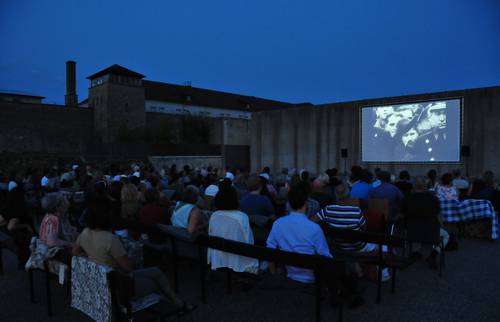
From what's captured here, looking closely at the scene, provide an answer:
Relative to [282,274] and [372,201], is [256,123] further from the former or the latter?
[282,274]

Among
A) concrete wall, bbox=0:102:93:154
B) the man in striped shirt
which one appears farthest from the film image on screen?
concrete wall, bbox=0:102:93:154

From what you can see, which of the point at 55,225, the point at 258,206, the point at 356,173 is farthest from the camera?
the point at 356,173

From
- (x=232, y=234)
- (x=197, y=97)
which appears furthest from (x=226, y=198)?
(x=197, y=97)

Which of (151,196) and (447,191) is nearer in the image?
(151,196)

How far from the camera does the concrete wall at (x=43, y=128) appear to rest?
33312mm

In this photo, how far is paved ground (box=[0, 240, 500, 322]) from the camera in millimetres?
3270

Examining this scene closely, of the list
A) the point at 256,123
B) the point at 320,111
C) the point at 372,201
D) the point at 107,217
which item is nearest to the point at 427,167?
the point at 320,111

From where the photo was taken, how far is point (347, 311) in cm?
338

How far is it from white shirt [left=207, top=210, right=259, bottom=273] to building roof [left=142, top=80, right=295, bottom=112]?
4439cm

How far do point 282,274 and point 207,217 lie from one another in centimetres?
156

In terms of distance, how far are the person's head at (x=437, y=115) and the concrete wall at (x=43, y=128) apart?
91.9ft

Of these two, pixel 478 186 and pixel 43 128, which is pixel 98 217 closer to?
pixel 478 186

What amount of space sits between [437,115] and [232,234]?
15.5m

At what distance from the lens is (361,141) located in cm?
1859
